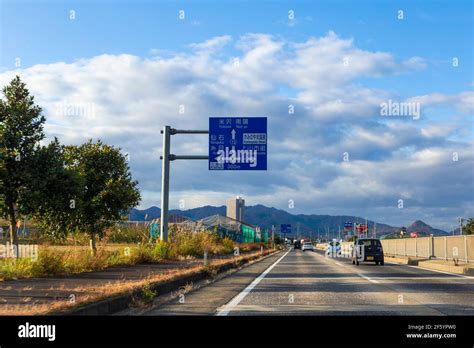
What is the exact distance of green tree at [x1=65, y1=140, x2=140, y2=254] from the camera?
30.0 m

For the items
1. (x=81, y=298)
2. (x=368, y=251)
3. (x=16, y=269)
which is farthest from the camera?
(x=368, y=251)

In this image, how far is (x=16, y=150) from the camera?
69.9 ft

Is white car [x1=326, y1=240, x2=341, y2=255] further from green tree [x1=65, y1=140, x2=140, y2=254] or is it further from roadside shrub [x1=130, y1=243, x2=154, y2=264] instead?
roadside shrub [x1=130, y1=243, x2=154, y2=264]

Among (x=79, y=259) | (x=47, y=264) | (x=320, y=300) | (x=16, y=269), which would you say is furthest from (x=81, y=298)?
(x=79, y=259)

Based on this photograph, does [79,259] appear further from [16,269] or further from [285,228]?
[285,228]

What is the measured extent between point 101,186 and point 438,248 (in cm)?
2597

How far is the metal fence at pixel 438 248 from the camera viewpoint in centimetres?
3500

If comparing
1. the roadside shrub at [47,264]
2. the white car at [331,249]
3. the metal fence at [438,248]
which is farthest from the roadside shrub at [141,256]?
the white car at [331,249]

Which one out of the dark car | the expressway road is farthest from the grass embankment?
the dark car

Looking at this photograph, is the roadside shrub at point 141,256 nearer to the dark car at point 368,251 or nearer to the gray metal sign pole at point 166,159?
the gray metal sign pole at point 166,159

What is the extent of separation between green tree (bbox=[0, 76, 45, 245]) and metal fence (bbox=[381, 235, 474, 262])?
83.4 ft
